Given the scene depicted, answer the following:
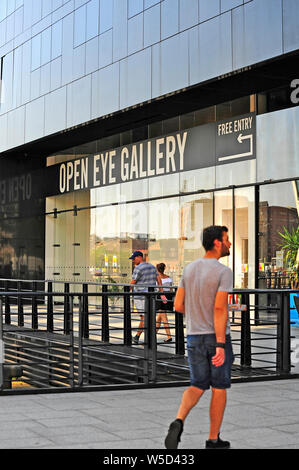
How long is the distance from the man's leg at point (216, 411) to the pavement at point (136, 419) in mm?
280

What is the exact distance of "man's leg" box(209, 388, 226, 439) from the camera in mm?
6141

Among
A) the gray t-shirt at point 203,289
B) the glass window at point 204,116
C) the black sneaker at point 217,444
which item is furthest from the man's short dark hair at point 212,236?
the glass window at point 204,116

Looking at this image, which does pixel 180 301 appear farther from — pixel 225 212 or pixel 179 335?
pixel 225 212

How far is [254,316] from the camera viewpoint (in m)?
19.6

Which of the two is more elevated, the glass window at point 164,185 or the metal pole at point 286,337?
the glass window at point 164,185

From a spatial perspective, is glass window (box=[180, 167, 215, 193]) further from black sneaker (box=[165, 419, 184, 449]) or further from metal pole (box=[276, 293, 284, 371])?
black sneaker (box=[165, 419, 184, 449])

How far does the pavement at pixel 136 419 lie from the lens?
6480 millimetres

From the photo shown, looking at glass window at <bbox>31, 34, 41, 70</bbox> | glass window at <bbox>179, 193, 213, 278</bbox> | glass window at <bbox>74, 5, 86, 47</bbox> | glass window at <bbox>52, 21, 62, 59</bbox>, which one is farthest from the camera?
glass window at <bbox>31, 34, 41, 70</bbox>

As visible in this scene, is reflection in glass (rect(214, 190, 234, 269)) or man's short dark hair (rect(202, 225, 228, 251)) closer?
man's short dark hair (rect(202, 225, 228, 251))

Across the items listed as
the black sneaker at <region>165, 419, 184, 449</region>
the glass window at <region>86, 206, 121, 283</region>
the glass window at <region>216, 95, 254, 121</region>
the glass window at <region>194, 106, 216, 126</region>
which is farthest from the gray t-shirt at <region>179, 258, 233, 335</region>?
the glass window at <region>86, 206, 121, 283</region>

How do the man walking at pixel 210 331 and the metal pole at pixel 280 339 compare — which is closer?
the man walking at pixel 210 331

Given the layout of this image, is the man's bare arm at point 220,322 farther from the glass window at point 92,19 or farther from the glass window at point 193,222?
the glass window at point 92,19

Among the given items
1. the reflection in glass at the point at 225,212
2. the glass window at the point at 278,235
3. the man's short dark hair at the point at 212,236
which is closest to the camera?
the man's short dark hair at the point at 212,236
